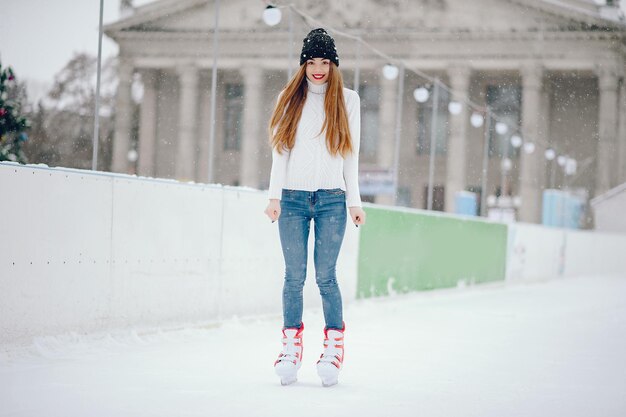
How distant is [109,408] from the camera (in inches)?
133

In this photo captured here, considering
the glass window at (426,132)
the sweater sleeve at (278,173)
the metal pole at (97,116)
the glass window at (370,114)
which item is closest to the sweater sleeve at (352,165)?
the sweater sleeve at (278,173)

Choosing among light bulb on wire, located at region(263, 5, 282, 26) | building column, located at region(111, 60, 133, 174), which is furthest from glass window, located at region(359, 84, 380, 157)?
light bulb on wire, located at region(263, 5, 282, 26)

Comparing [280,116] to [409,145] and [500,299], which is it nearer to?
[500,299]

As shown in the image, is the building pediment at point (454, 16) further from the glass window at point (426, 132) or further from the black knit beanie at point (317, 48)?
the black knit beanie at point (317, 48)

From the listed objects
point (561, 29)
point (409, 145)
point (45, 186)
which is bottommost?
point (45, 186)

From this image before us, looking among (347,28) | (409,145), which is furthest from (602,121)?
(347,28)

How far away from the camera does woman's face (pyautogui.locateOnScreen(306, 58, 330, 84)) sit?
13.7ft

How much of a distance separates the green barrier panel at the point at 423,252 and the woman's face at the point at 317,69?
586 centimetres

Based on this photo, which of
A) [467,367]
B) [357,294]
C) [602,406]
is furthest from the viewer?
[357,294]

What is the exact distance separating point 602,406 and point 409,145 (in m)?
36.9

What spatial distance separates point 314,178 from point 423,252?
26.2 ft

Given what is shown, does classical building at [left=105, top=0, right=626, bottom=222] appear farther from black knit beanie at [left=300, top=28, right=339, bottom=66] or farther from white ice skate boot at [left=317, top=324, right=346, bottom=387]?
white ice skate boot at [left=317, top=324, right=346, bottom=387]

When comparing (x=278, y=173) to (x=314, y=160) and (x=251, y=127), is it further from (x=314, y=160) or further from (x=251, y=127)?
(x=251, y=127)

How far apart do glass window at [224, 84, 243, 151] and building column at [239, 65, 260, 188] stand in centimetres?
32
